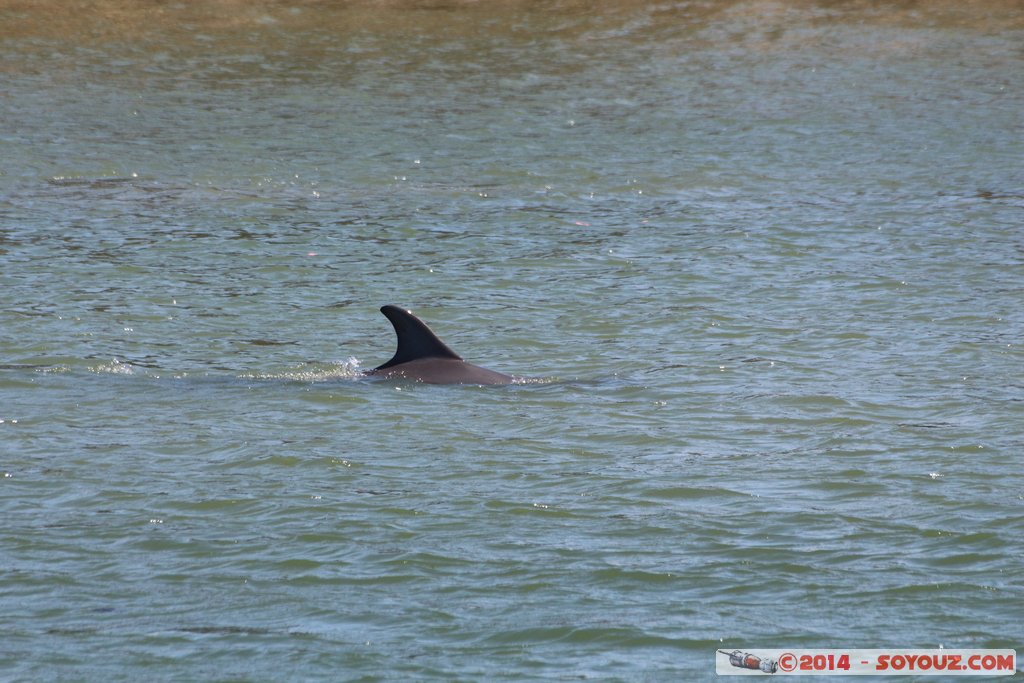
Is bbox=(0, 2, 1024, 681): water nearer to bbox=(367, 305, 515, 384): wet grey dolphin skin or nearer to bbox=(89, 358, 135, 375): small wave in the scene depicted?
bbox=(89, 358, 135, 375): small wave

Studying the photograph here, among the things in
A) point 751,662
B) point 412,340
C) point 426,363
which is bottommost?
point 751,662

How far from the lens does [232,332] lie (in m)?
13.1

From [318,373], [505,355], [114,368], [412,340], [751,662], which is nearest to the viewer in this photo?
[751,662]

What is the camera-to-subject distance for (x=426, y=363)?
1120cm

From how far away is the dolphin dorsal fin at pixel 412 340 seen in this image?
1092 cm

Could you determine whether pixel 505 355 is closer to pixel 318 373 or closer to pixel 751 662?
pixel 318 373

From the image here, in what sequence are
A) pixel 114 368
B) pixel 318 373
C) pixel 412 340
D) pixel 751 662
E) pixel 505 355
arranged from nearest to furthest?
pixel 751 662 → pixel 412 340 → pixel 318 373 → pixel 114 368 → pixel 505 355

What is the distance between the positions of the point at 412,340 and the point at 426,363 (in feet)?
0.68

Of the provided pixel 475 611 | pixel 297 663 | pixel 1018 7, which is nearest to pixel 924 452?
pixel 475 611

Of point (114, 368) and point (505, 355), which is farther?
point (505, 355)

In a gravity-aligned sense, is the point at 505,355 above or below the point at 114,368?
below

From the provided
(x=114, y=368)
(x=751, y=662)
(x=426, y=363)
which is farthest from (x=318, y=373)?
(x=751, y=662)

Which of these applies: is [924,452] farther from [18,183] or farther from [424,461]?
[18,183]

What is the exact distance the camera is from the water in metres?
6.85
